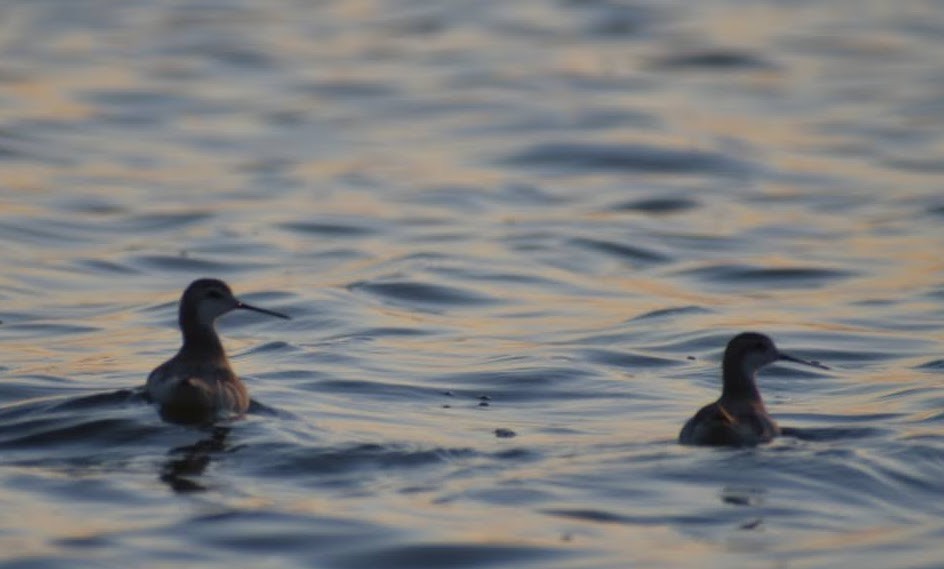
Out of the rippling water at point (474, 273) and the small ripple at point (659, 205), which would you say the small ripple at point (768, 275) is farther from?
the small ripple at point (659, 205)

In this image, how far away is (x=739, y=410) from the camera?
14.7 metres

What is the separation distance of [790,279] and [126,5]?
26336mm

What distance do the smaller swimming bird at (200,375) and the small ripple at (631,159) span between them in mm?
15494

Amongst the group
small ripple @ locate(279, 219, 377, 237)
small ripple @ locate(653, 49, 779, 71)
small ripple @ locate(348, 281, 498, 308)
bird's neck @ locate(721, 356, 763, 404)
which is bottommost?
bird's neck @ locate(721, 356, 763, 404)

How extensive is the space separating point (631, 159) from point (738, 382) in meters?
17.5

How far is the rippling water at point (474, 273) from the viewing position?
12984mm

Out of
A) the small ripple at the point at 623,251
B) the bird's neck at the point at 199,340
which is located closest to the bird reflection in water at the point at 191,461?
the bird's neck at the point at 199,340

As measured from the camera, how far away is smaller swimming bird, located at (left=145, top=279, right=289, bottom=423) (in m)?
15.4

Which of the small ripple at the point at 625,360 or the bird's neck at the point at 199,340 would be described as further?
the small ripple at the point at 625,360

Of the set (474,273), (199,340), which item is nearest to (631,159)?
(474,273)

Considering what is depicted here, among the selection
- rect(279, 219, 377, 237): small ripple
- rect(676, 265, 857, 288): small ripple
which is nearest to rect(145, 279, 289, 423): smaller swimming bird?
rect(676, 265, 857, 288): small ripple

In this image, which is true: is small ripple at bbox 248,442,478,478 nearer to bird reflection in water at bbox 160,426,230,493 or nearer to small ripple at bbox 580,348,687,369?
bird reflection in water at bbox 160,426,230,493

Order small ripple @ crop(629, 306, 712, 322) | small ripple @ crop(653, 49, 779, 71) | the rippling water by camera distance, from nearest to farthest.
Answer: the rippling water < small ripple @ crop(629, 306, 712, 322) < small ripple @ crop(653, 49, 779, 71)

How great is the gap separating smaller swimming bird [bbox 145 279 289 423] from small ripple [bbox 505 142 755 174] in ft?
50.8
